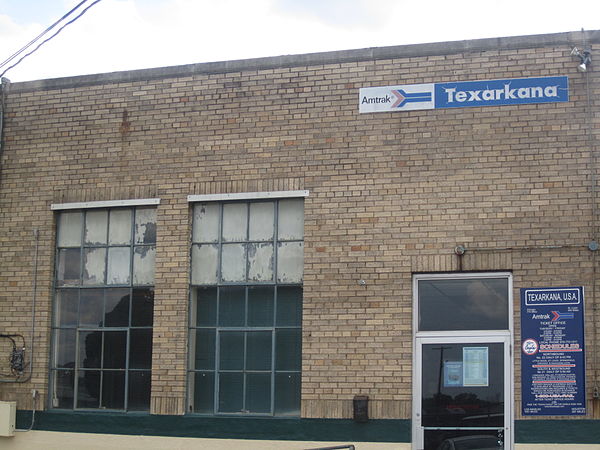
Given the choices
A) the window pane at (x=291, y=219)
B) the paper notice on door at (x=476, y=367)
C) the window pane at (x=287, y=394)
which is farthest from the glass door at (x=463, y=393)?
the window pane at (x=291, y=219)

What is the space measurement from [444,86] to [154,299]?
477 cm

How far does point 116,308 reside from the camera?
40.1 feet

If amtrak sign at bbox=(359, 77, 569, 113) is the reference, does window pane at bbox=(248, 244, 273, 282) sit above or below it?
below

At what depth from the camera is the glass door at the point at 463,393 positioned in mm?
10562

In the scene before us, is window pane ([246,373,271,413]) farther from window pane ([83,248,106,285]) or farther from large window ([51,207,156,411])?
window pane ([83,248,106,285])

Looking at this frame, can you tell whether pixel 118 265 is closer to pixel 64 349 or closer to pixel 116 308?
pixel 116 308

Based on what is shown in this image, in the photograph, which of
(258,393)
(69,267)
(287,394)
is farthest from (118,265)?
(287,394)

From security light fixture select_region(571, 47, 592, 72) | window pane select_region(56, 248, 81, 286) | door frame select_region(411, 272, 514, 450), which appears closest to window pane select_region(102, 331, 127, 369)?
window pane select_region(56, 248, 81, 286)

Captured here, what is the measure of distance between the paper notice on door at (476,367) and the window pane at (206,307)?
3373 millimetres

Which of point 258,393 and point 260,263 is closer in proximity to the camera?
point 258,393

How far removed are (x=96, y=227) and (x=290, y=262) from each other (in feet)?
9.64

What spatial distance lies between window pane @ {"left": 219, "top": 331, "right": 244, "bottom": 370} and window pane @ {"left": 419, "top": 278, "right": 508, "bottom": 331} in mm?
2414

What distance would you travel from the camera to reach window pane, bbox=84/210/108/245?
12445 mm

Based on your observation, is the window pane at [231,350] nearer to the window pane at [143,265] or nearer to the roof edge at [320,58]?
the window pane at [143,265]
